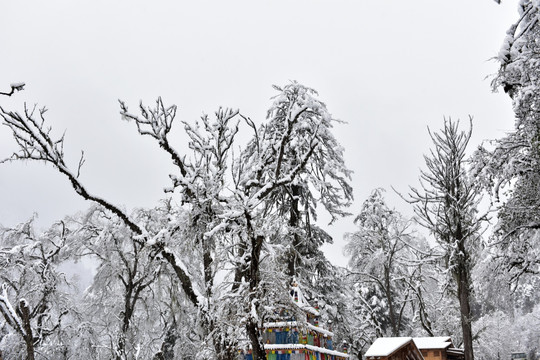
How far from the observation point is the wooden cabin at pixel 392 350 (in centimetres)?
1361

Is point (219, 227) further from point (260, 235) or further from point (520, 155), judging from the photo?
point (520, 155)

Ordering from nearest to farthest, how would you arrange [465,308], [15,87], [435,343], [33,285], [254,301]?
[15,87]
[254,301]
[465,308]
[33,285]
[435,343]

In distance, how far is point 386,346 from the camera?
14141 millimetres

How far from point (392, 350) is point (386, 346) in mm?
A: 459

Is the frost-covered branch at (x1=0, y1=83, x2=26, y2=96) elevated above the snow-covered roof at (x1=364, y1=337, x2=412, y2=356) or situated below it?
above

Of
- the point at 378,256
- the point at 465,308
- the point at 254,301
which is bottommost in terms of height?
the point at 254,301

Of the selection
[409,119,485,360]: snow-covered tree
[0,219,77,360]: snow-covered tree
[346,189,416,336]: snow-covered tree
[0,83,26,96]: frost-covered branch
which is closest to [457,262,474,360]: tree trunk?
[409,119,485,360]: snow-covered tree

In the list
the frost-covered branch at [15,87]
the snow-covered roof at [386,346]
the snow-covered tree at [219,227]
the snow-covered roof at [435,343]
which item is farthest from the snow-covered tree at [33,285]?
the snow-covered roof at [435,343]

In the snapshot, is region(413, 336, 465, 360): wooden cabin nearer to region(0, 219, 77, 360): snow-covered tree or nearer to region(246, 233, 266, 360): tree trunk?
region(246, 233, 266, 360): tree trunk

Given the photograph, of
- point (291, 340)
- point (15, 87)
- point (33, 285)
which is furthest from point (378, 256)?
point (15, 87)

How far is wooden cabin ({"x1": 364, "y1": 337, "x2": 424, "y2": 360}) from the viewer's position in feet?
44.6

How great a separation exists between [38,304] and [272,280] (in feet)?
43.8

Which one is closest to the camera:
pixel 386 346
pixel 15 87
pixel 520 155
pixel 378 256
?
pixel 15 87

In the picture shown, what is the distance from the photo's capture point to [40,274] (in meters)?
20.2
